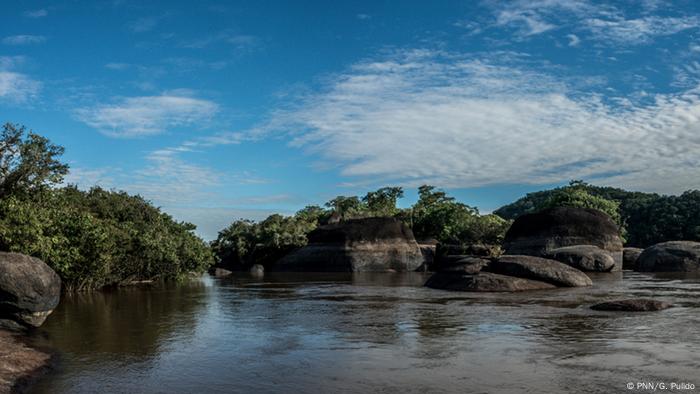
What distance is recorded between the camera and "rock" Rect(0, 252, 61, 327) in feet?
48.1

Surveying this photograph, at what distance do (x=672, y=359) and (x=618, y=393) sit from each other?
3.16m

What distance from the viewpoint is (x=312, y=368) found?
461 inches

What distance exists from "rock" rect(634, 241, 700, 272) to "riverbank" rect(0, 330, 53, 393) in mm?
48740

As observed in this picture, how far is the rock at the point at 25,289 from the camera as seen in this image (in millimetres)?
14672

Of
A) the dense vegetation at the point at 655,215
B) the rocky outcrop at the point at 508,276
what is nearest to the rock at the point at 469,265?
the rocky outcrop at the point at 508,276

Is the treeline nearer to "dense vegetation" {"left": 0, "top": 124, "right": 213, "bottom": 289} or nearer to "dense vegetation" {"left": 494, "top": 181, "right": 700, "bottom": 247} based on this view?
"dense vegetation" {"left": 494, "top": 181, "right": 700, "bottom": 247}

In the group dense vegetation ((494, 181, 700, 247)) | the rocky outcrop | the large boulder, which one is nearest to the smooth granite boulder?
the rocky outcrop

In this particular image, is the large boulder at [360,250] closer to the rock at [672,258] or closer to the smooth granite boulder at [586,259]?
the smooth granite boulder at [586,259]

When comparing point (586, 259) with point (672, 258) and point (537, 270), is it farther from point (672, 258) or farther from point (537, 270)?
point (537, 270)

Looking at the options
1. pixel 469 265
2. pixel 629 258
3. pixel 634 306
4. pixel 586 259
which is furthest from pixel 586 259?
pixel 634 306

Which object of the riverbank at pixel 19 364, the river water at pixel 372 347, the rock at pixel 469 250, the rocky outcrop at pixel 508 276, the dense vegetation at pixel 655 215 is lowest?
the river water at pixel 372 347

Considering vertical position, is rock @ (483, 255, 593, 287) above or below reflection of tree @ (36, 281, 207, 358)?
above

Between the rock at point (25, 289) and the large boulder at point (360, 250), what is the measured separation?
4751 centimetres

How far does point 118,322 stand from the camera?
736 inches
